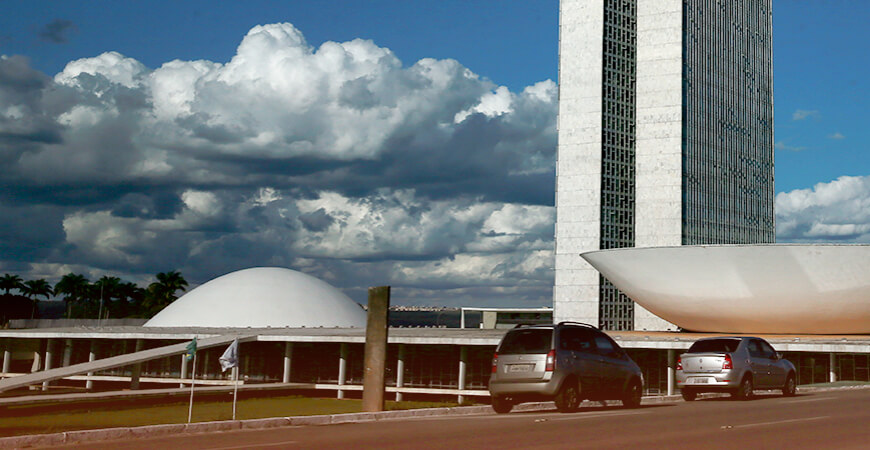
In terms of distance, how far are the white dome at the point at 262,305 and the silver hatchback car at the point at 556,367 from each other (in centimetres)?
5706

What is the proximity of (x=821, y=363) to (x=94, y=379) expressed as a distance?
3893 centimetres

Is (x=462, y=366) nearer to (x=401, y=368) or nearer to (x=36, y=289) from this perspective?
(x=401, y=368)

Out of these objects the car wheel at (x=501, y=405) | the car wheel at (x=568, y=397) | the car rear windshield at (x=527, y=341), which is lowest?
the car wheel at (x=501, y=405)

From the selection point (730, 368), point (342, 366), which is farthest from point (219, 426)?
point (342, 366)

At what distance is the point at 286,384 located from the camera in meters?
47.5

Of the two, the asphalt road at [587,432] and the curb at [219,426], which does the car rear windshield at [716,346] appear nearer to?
the curb at [219,426]

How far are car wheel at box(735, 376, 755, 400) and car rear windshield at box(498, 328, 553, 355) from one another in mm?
7319

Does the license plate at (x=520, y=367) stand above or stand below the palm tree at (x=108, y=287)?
below

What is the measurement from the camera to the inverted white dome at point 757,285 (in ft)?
163

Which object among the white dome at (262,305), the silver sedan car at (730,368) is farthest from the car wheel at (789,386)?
the white dome at (262,305)

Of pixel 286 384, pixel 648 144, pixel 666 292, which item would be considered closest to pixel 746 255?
pixel 666 292

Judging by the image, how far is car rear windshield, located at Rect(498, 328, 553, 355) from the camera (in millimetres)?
20750

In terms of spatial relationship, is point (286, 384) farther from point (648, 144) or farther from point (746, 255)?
point (648, 144)

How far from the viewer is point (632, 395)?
22.8m
